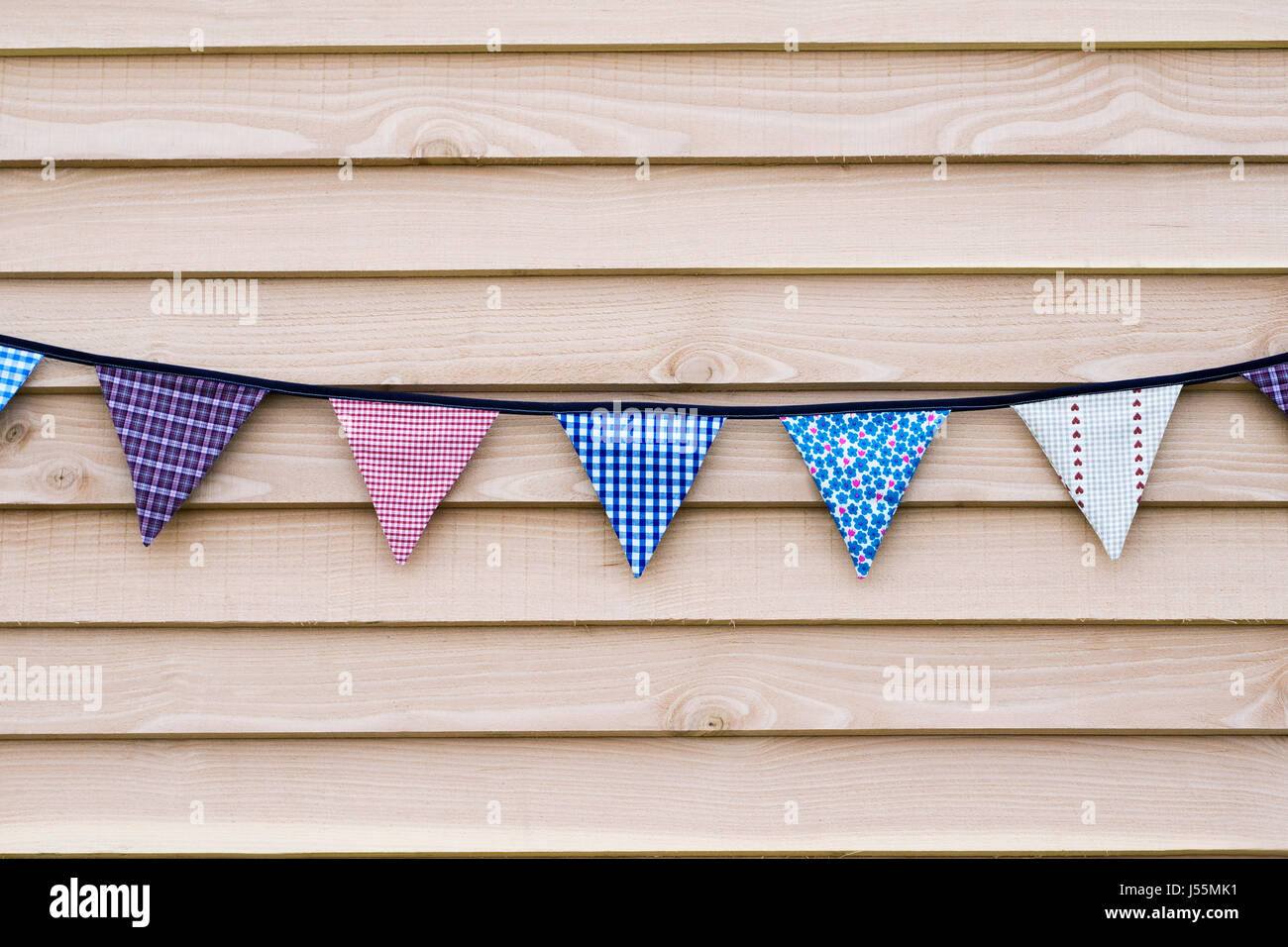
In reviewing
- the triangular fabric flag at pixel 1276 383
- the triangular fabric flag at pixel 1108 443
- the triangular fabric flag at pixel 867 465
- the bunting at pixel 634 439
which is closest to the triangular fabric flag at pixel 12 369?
the bunting at pixel 634 439

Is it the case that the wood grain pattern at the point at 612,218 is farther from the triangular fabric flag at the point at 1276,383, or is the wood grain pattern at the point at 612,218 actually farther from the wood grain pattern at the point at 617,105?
the triangular fabric flag at the point at 1276,383

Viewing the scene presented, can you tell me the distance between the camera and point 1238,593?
1398mm

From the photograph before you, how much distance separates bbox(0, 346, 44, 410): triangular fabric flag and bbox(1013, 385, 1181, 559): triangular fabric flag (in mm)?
1658

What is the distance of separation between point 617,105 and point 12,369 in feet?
3.62

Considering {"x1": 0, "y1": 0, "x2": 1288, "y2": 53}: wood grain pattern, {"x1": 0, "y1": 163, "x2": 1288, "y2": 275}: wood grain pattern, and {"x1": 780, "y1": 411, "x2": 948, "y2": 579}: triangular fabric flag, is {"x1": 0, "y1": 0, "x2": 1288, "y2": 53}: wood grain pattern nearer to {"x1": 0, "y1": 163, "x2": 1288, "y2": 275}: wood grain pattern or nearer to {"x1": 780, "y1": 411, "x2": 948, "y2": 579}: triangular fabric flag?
{"x1": 0, "y1": 163, "x2": 1288, "y2": 275}: wood grain pattern

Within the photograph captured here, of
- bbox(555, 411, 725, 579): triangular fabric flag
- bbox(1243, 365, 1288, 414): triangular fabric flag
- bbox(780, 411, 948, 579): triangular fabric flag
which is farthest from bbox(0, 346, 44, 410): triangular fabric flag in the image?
bbox(1243, 365, 1288, 414): triangular fabric flag

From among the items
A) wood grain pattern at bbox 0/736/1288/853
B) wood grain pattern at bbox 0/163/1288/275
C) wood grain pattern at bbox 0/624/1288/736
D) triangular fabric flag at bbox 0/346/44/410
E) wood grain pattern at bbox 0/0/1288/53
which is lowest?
wood grain pattern at bbox 0/736/1288/853

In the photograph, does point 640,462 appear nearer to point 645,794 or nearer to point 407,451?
point 407,451

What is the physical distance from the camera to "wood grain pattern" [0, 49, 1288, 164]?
1.42 meters

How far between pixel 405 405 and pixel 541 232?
1.23 ft

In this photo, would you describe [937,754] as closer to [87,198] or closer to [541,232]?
[541,232]

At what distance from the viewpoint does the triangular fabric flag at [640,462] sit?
137 cm

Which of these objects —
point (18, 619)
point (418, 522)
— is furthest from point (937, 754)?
point (18, 619)

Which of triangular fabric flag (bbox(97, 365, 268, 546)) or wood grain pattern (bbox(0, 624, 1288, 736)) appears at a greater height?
triangular fabric flag (bbox(97, 365, 268, 546))
